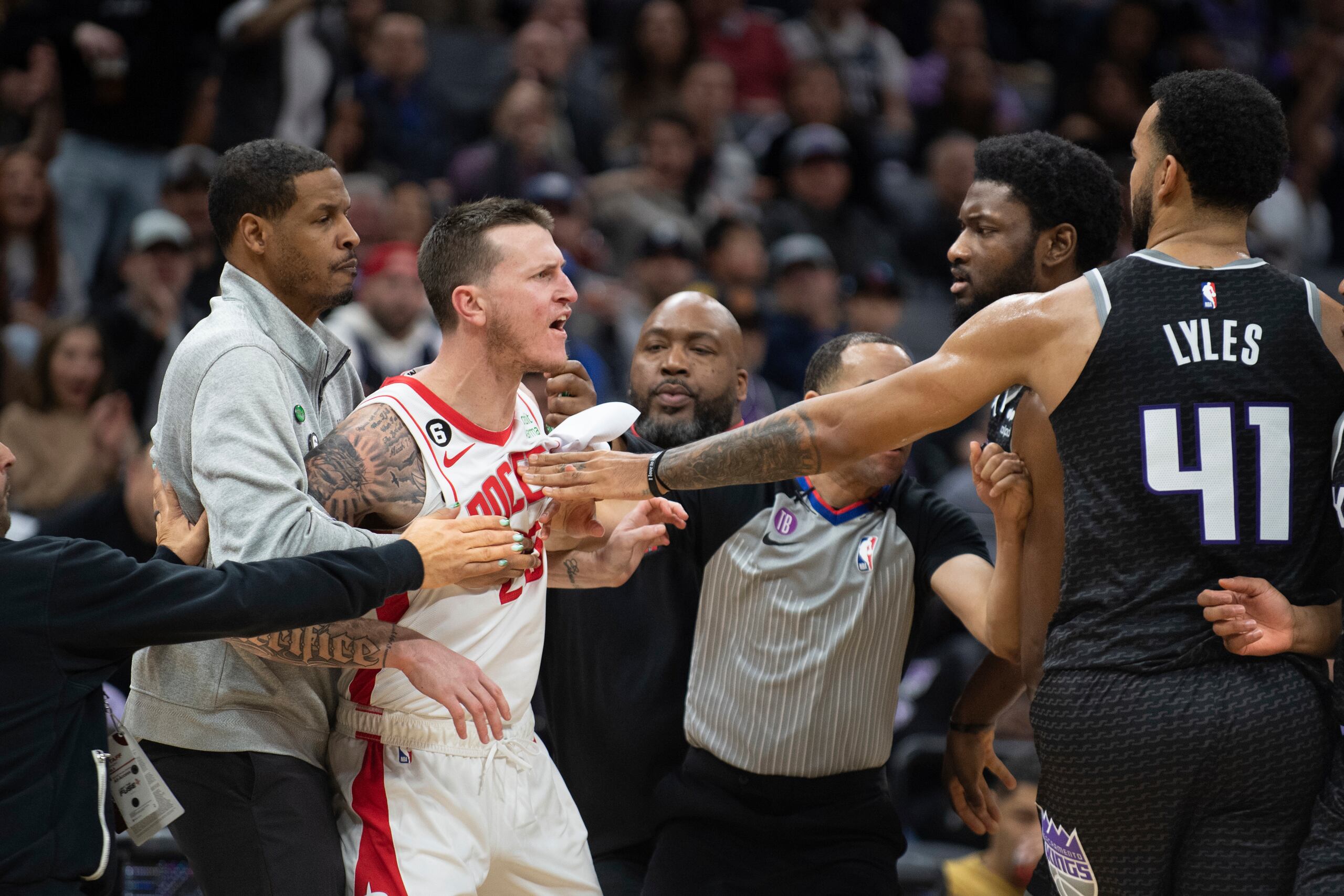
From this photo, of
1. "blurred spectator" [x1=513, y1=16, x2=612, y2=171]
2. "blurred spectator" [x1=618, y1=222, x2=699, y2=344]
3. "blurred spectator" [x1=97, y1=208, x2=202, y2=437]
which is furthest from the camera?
"blurred spectator" [x1=513, y1=16, x2=612, y2=171]

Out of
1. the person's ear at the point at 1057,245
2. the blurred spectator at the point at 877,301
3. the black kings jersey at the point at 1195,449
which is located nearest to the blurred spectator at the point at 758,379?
the blurred spectator at the point at 877,301

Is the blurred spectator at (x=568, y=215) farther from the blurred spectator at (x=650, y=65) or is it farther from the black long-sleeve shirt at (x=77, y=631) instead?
the black long-sleeve shirt at (x=77, y=631)

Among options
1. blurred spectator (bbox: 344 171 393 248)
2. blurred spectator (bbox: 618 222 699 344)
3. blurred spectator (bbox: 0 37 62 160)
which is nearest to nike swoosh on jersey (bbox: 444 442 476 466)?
blurred spectator (bbox: 618 222 699 344)

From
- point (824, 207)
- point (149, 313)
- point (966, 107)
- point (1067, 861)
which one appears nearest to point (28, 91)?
point (149, 313)

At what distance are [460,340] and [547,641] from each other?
4.91ft

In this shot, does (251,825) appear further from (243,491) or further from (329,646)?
(243,491)

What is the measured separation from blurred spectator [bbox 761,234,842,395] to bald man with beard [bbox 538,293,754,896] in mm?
3943

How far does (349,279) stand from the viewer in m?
4.00

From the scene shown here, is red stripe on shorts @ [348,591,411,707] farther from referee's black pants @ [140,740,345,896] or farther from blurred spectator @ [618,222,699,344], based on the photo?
blurred spectator @ [618,222,699,344]

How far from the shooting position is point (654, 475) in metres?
3.92

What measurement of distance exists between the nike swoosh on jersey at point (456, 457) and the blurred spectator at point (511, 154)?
543 cm

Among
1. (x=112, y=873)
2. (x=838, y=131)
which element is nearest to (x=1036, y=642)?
(x=112, y=873)

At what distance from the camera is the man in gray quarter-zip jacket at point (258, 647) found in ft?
11.1

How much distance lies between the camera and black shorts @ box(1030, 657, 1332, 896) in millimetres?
3123
